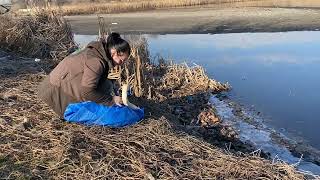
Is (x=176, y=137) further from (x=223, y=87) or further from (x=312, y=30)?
(x=312, y=30)

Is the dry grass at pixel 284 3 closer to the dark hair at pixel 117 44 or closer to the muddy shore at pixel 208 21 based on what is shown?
the muddy shore at pixel 208 21

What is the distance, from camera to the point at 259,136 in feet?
25.1

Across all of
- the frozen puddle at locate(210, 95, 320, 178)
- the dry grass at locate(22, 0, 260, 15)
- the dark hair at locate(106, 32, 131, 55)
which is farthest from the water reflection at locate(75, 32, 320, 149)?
the dry grass at locate(22, 0, 260, 15)

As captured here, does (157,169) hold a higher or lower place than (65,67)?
lower

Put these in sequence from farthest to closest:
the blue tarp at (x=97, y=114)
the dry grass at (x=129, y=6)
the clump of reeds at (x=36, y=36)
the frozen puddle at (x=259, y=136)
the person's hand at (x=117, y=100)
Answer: the dry grass at (x=129, y=6)
the clump of reeds at (x=36, y=36)
the frozen puddle at (x=259, y=136)
the person's hand at (x=117, y=100)
the blue tarp at (x=97, y=114)

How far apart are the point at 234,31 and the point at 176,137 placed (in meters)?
15.5

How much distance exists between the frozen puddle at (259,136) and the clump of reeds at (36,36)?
3904 millimetres

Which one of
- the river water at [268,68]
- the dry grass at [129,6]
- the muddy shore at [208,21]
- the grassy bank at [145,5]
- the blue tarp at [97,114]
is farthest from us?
the dry grass at [129,6]


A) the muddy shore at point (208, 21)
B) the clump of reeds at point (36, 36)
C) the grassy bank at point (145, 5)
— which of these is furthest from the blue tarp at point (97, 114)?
the grassy bank at point (145, 5)

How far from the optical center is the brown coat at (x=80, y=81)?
5.21 m

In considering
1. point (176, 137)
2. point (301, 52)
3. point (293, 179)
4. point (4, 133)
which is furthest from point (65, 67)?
point (301, 52)

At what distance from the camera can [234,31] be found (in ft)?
66.0

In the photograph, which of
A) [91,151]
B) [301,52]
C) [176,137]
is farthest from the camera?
[301,52]

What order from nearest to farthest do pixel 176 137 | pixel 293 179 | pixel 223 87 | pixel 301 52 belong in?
pixel 293 179 → pixel 176 137 → pixel 223 87 → pixel 301 52
